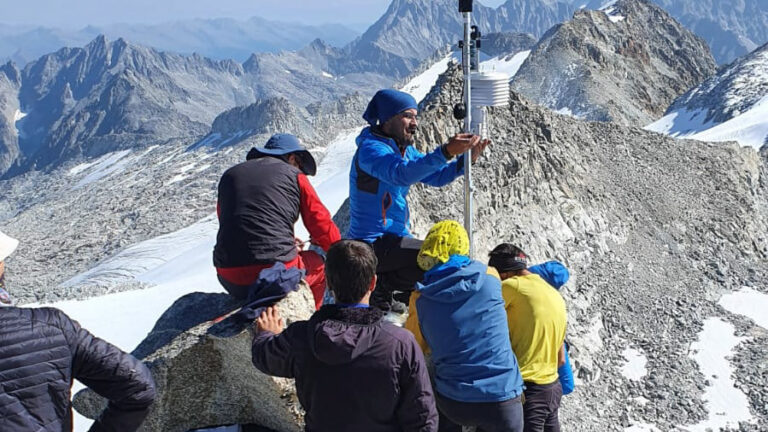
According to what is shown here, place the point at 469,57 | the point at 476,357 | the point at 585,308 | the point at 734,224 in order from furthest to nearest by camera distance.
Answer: the point at 734,224 → the point at 585,308 → the point at 469,57 → the point at 476,357

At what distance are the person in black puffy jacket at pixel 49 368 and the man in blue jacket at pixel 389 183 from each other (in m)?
3.39

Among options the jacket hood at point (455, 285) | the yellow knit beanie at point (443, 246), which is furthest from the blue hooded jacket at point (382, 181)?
the jacket hood at point (455, 285)

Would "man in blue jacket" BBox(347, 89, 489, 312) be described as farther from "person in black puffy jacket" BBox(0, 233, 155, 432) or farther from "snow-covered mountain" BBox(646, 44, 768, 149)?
"snow-covered mountain" BBox(646, 44, 768, 149)

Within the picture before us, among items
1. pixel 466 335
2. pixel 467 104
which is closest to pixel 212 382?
pixel 466 335

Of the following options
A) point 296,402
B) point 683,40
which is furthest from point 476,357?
point 683,40

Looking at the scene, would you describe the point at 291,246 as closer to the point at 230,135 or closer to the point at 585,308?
the point at 585,308

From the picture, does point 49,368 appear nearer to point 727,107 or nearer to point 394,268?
point 394,268

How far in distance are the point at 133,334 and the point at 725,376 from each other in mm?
32342

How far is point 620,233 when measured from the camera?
3231 cm

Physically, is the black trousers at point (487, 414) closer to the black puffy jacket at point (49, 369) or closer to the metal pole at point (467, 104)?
the metal pole at point (467, 104)

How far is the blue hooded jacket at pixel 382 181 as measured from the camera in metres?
6.27

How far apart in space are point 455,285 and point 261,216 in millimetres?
2290

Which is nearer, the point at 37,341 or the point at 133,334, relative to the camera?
the point at 37,341

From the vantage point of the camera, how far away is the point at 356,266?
4.10 metres
